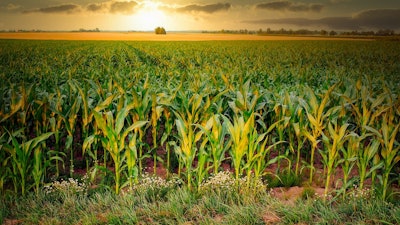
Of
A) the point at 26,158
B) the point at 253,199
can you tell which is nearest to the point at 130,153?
the point at 26,158

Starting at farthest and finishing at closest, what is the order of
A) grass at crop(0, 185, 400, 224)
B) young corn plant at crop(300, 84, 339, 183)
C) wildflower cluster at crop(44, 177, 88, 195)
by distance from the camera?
1. young corn plant at crop(300, 84, 339, 183)
2. wildflower cluster at crop(44, 177, 88, 195)
3. grass at crop(0, 185, 400, 224)

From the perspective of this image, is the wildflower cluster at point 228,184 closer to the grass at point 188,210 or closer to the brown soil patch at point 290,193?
the grass at point 188,210

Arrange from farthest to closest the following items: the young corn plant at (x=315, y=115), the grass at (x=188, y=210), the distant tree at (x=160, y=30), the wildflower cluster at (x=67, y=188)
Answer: the distant tree at (x=160, y=30) → the young corn plant at (x=315, y=115) → the wildflower cluster at (x=67, y=188) → the grass at (x=188, y=210)

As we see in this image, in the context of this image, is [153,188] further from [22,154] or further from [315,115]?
[315,115]

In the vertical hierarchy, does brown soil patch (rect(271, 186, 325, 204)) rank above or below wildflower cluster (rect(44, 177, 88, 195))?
below

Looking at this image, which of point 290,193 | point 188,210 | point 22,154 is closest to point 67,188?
point 22,154

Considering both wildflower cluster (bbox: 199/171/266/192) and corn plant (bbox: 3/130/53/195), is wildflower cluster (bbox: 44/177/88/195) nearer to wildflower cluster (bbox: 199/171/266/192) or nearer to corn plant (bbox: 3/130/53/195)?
corn plant (bbox: 3/130/53/195)

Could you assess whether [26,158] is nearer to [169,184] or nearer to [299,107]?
[169,184]

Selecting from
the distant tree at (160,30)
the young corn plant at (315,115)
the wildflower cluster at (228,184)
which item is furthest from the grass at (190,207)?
the distant tree at (160,30)

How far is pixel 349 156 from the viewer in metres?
3.84

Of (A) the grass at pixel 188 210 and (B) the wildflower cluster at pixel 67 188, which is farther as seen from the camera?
(B) the wildflower cluster at pixel 67 188

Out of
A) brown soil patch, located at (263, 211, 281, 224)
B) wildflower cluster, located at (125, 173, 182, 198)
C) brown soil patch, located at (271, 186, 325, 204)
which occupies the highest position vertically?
wildflower cluster, located at (125, 173, 182, 198)

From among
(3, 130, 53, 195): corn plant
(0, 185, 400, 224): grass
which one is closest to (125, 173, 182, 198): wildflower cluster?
(0, 185, 400, 224): grass

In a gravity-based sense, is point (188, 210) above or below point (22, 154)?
below
